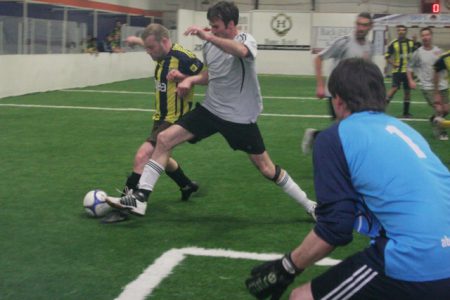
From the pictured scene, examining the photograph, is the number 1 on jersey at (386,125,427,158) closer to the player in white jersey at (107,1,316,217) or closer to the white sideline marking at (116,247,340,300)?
the white sideline marking at (116,247,340,300)

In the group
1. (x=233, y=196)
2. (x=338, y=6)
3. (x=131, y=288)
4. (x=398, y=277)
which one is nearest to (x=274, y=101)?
(x=233, y=196)

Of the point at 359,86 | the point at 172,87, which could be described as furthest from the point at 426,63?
the point at 359,86

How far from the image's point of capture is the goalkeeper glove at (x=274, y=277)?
273cm

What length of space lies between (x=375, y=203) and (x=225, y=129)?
350 cm

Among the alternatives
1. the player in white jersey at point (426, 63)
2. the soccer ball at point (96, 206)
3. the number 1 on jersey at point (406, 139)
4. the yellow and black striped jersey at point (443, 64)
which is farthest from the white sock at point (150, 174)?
the player in white jersey at point (426, 63)

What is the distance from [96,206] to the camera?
627 cm

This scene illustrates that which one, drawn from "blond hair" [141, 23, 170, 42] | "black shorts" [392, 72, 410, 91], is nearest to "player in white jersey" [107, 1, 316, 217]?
"blond hair" [141, 23, 170, 42]

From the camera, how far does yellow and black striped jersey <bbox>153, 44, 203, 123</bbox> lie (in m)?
6.53

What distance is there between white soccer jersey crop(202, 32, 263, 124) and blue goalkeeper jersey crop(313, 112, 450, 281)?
10.9 ft

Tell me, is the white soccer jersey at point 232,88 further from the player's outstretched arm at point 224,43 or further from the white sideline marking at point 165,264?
the white sideline marking at point 165,264

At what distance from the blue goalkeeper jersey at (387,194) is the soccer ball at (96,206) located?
3.96 meters

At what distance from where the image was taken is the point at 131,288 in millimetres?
4488

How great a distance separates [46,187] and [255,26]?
85.2 feet

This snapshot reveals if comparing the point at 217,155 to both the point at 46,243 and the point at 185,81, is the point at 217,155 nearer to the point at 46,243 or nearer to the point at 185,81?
the point at 185,81
